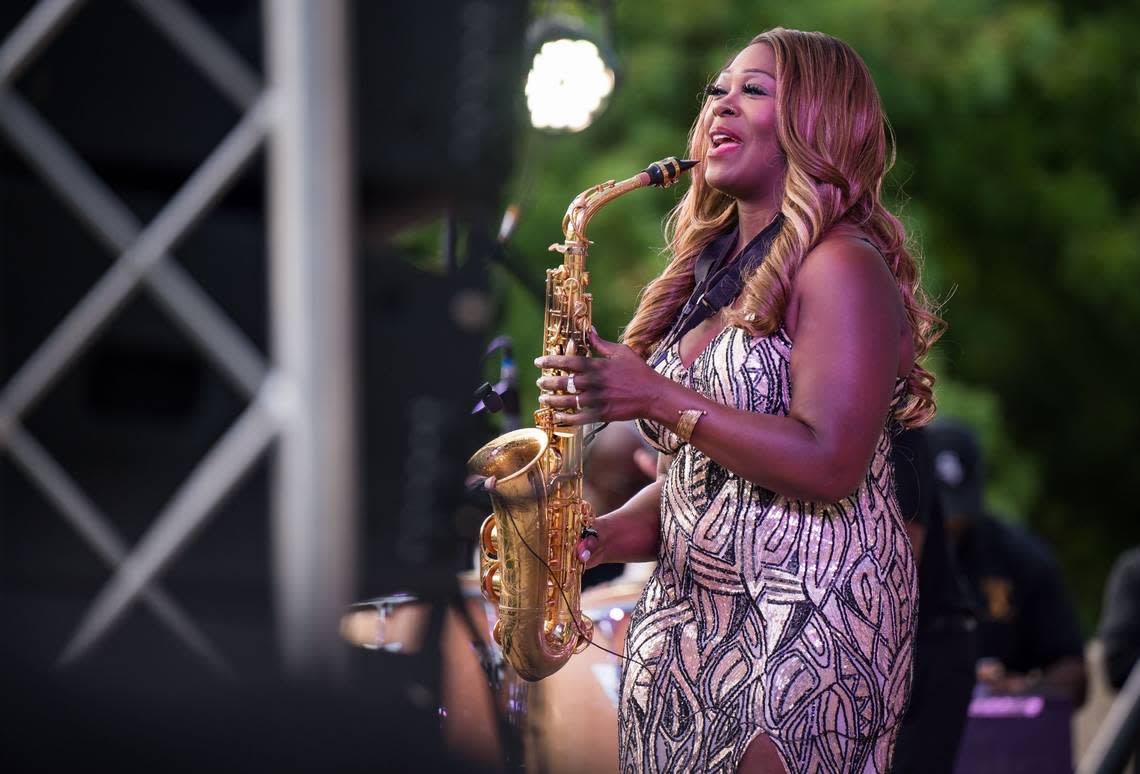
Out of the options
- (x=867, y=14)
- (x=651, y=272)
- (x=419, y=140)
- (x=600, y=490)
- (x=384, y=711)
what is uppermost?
(x=867, y=14)

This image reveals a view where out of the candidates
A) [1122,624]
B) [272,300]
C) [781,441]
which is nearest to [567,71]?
[781,441]

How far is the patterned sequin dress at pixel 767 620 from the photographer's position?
232 centimetres

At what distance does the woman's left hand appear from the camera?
231cm

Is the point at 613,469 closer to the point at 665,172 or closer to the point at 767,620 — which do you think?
the point at 665,172

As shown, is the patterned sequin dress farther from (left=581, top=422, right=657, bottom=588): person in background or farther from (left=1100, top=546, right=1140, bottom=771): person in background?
(left=1100, top=546, right=1140, bottom=771): person in background

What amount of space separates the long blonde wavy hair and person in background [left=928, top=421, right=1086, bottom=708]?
3.21 meters

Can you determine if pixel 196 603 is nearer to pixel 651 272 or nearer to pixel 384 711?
pixel 384 711

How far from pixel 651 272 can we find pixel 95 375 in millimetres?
7566

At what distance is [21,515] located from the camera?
1.94m

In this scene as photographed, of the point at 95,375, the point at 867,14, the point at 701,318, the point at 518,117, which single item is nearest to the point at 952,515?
the point at 701,318

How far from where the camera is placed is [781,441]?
226cm

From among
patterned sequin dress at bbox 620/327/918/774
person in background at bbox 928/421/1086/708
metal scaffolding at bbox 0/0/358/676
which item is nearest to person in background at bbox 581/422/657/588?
person in background at bbox 928/421/1086/708

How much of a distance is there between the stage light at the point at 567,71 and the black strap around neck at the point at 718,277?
Answer: 1749mm

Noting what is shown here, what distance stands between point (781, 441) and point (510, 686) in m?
1.33
